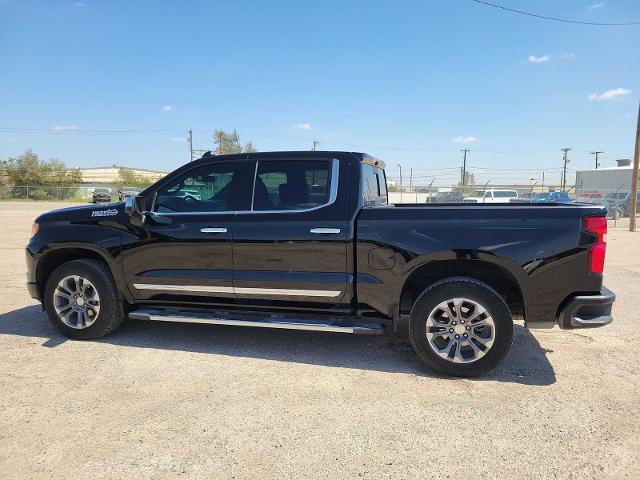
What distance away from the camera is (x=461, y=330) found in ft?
12.1

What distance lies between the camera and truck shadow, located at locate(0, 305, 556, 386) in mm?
3943

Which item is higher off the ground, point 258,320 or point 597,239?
point 597,239

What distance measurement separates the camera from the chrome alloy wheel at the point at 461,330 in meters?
3.65

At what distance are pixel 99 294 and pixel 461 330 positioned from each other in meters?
3.48

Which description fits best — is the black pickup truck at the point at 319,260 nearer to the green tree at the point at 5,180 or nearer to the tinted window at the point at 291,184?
the tinted window at the point at 291,184

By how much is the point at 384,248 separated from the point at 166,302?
2.24 metres

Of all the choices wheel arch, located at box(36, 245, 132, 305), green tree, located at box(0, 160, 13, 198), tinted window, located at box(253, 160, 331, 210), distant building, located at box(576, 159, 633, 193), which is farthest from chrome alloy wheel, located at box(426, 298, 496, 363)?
green tree, located at box(0, 160, 13, 198)

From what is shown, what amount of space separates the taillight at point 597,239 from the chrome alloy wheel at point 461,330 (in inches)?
34.7

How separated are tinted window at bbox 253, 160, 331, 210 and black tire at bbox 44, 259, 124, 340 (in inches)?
68.4

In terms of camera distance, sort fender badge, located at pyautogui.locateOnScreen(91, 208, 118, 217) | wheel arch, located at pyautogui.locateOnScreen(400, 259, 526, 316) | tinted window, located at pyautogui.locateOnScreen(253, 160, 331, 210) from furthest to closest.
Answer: fender badge, located at pyautogui.locateOnScreen(91, 208, 118, 217) < tinted window, located at pyautogui.locateOnScreen(253, 160, 331, 210) < wheel arch, located at pyautogui.locateOnScreen(400, 259, 526, 316)

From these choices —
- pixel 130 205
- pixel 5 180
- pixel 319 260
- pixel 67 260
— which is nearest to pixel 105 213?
pixel 130 205

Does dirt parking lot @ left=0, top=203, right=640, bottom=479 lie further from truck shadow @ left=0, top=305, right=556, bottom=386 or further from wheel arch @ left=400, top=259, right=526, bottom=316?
wheel arch @ left=400, top=259, right=526, bottom=316

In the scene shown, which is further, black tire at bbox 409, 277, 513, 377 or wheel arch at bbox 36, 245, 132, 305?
wheel arch at bbox 36, 245, 132, 305

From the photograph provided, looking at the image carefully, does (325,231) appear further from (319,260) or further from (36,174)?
(36,174)
